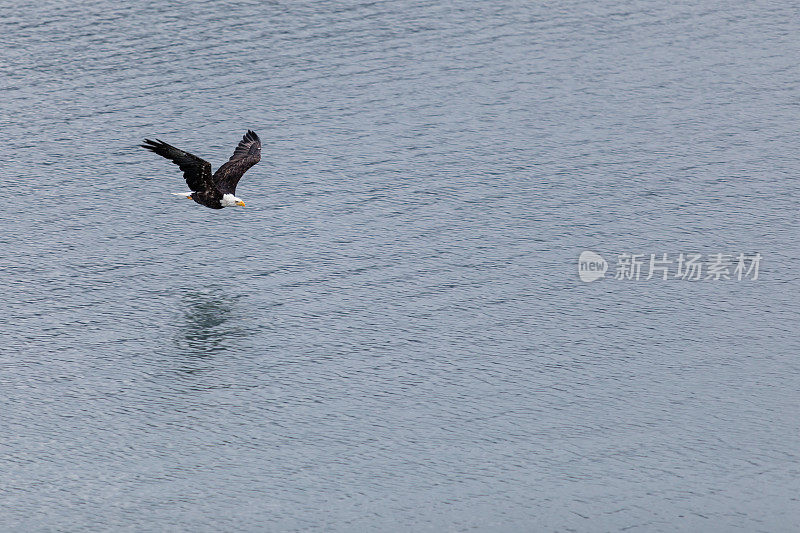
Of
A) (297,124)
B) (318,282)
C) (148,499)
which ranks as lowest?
(148,499)

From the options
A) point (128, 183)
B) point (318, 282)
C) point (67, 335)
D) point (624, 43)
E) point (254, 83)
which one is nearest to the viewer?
point (67, 335)

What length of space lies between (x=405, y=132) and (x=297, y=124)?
797cm

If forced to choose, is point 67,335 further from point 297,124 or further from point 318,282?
Answer: point 297,124

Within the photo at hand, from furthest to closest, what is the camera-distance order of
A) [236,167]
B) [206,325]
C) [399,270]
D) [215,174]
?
[399,270] < [236,167] < [215,174] < [206,325]

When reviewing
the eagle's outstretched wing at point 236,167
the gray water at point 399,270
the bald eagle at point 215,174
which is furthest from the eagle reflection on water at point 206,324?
the eagle's outstretched wing at point 236,167

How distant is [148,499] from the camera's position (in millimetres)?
49969

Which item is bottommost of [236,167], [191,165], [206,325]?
[206,325]

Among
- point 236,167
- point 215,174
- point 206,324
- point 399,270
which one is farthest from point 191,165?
point 399,270

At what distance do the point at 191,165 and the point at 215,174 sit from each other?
660 centimetres

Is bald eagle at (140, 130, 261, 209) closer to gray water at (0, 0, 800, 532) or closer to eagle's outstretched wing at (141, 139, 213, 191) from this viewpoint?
eagle's outstretched wing at (141, 139, 213, 191)

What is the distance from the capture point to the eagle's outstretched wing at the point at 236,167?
6731 cm

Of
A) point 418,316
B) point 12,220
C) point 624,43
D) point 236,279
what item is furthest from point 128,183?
point 624,43

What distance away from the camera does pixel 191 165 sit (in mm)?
61219

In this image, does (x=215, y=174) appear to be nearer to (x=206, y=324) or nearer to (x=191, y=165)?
(x=191, y=165)
